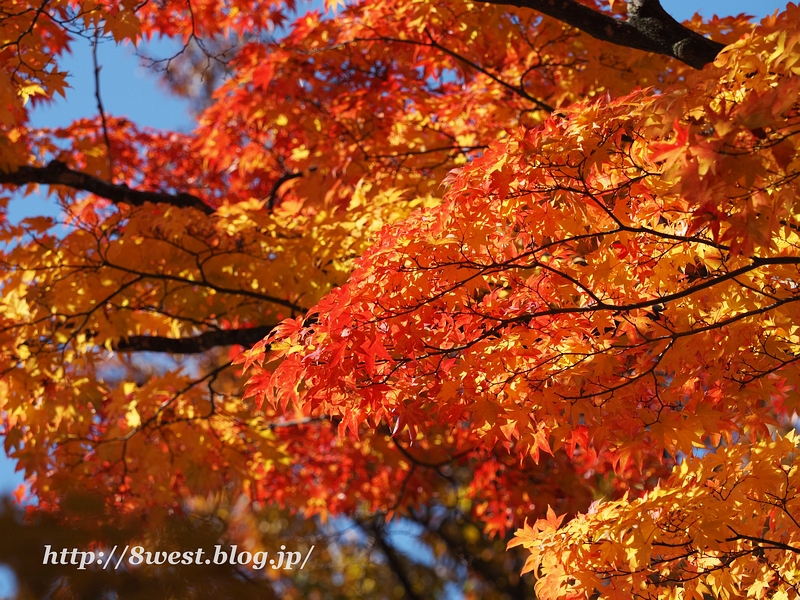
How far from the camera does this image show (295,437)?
778cm

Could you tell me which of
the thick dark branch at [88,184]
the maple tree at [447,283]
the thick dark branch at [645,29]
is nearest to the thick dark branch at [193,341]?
the maple tree at [447,283]

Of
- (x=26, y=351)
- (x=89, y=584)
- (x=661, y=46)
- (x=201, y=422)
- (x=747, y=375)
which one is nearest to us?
(x=89, y=584)

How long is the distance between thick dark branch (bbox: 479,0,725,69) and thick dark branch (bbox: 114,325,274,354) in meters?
2.74

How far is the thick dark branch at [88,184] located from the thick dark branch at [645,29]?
9.84 ft

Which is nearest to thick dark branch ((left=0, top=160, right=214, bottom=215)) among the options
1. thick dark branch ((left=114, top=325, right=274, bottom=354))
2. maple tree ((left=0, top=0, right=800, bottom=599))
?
maple tree ((left=0, top=0, right=800, bottom=599))

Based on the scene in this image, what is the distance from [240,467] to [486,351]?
340cm

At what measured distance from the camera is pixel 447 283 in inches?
119

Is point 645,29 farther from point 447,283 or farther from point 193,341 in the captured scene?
point 193,341

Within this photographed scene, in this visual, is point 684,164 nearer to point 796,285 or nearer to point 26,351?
point 796,285

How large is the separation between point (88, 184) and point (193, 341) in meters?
1.44

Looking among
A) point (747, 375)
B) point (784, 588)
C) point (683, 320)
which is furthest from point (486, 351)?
point (784, 588)

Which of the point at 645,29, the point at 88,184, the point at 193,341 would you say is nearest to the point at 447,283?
the point at 645,29

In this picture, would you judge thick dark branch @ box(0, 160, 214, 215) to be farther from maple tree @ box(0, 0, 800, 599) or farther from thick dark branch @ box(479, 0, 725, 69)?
thick dark branch @ box(479, 0, 725, 69)

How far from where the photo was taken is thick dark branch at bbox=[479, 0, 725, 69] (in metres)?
3.53
